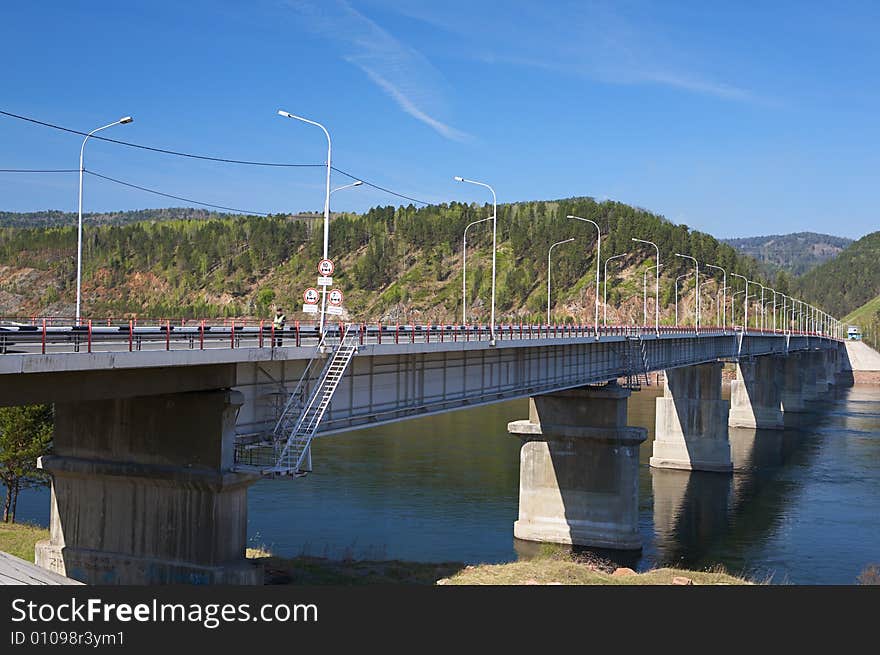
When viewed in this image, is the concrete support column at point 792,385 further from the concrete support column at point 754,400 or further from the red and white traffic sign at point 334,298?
the red and white traffic sign at point 334,298

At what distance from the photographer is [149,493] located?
27047 mm

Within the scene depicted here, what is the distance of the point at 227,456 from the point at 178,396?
2.26 m

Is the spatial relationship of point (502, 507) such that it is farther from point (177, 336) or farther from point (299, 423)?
point (177, 336)

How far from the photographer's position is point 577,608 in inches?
815

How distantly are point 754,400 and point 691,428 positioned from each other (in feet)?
122

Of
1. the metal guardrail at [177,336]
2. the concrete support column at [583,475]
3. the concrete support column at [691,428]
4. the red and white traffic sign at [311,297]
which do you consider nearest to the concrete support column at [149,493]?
the metal guardrail at [177,336]

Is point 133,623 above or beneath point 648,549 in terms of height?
above

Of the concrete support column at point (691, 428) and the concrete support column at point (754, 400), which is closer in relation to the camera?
the concrete support column at point (691, 428)

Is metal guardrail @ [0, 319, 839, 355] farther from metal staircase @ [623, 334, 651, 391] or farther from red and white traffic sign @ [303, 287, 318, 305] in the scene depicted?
metal staircase @ [623, 334, 651, 391]

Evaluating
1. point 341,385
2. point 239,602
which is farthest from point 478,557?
point 239,602

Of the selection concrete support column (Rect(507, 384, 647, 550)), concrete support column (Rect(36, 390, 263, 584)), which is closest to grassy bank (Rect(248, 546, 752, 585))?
concrete support column (Rect(36, 390, 263, 584))

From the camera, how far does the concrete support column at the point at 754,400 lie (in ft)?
364

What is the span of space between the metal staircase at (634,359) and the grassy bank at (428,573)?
21.6 meters

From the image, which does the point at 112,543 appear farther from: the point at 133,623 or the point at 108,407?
the point at 133,623
